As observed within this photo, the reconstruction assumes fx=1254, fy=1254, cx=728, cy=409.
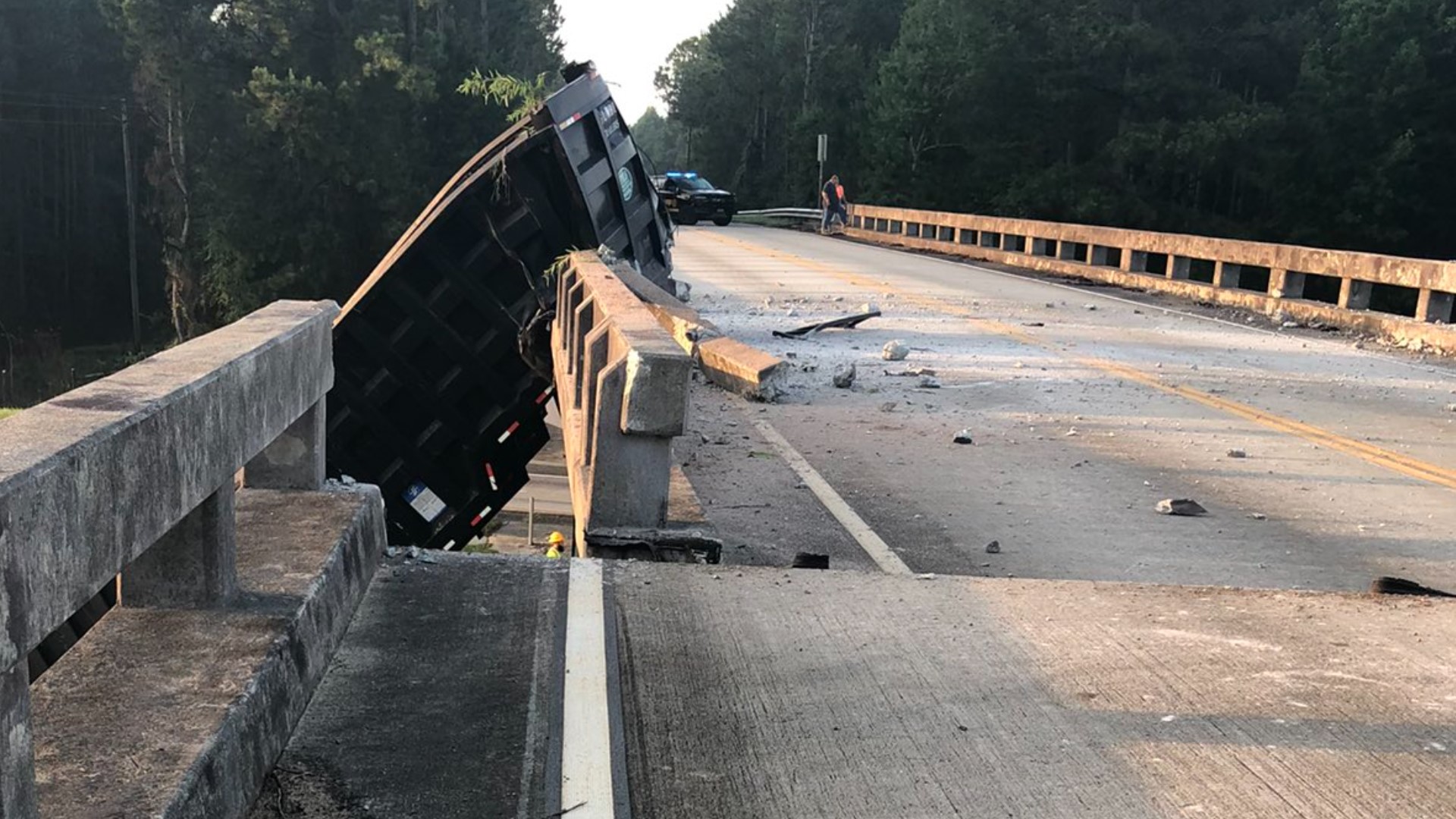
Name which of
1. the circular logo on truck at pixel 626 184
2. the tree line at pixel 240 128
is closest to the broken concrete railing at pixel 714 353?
the circular logo on truck at pixel 626 184

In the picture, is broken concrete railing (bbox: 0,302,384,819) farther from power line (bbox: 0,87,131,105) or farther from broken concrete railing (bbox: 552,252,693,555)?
power line (bbox: 0,87,131,105)

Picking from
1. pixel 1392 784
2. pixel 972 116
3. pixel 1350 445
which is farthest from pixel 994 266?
pixel 972 116

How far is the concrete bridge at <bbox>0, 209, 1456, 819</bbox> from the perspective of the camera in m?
3.02

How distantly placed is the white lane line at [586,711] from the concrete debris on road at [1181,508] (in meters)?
4.19

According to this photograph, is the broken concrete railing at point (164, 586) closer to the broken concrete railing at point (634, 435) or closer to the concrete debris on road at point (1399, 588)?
the broken concrete railing at point (634, 435)

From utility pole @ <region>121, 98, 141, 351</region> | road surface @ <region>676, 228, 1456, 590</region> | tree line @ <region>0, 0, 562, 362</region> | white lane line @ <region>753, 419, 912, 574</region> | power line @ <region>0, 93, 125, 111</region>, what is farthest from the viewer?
power line @ <region>0, 93, 125, 111</region>

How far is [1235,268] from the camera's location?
21828 mm

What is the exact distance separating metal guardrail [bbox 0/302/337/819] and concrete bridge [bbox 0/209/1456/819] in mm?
12

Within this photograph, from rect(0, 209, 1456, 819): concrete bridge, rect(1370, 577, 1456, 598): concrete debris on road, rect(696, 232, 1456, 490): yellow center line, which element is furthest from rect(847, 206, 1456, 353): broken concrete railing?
rect(1370, 577, 1456, 598): concrete debris on road

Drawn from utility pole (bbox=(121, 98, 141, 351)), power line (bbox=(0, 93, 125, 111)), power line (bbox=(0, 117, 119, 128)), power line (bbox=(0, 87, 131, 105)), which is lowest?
utility pole (bbox=(121, 98, 141, 351))

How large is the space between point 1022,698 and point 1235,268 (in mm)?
19451

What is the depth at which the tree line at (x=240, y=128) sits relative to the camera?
50.8 m

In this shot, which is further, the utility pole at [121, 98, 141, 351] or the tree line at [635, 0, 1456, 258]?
the utility pole at [121, 98, 141, 351]

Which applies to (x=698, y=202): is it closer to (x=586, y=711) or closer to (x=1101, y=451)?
(x=1101, y=451)
